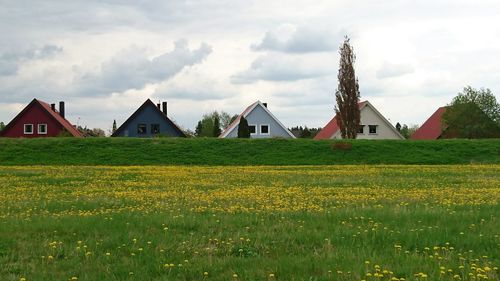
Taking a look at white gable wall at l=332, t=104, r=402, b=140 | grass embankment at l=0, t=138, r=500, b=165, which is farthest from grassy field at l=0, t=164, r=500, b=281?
white gable wall at l=332, t=104, r=402, b=140

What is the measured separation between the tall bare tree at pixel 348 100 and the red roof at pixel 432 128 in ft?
64.6

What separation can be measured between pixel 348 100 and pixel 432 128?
2404cm

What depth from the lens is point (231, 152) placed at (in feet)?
159

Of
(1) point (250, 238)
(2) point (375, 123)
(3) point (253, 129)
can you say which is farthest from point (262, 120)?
(1) point (250, 238)

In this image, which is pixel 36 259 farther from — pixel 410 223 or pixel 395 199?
pixel 395 199

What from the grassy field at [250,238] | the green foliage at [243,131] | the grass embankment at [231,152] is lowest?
the grassy field at [250,238]

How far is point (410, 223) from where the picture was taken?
32.4ft

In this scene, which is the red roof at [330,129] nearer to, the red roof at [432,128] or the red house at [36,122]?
the red roof at [432,128]

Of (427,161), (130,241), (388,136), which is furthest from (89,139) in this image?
(388,136)

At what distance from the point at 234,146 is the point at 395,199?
3593cm

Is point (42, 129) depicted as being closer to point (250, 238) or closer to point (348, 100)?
point (348, 100)

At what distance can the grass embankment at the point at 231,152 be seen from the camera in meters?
45.4

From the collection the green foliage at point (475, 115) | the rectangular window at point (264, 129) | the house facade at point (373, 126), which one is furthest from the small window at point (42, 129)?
the green foliage at point (475, 115)

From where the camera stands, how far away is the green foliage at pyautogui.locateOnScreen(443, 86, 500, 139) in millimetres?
71688
